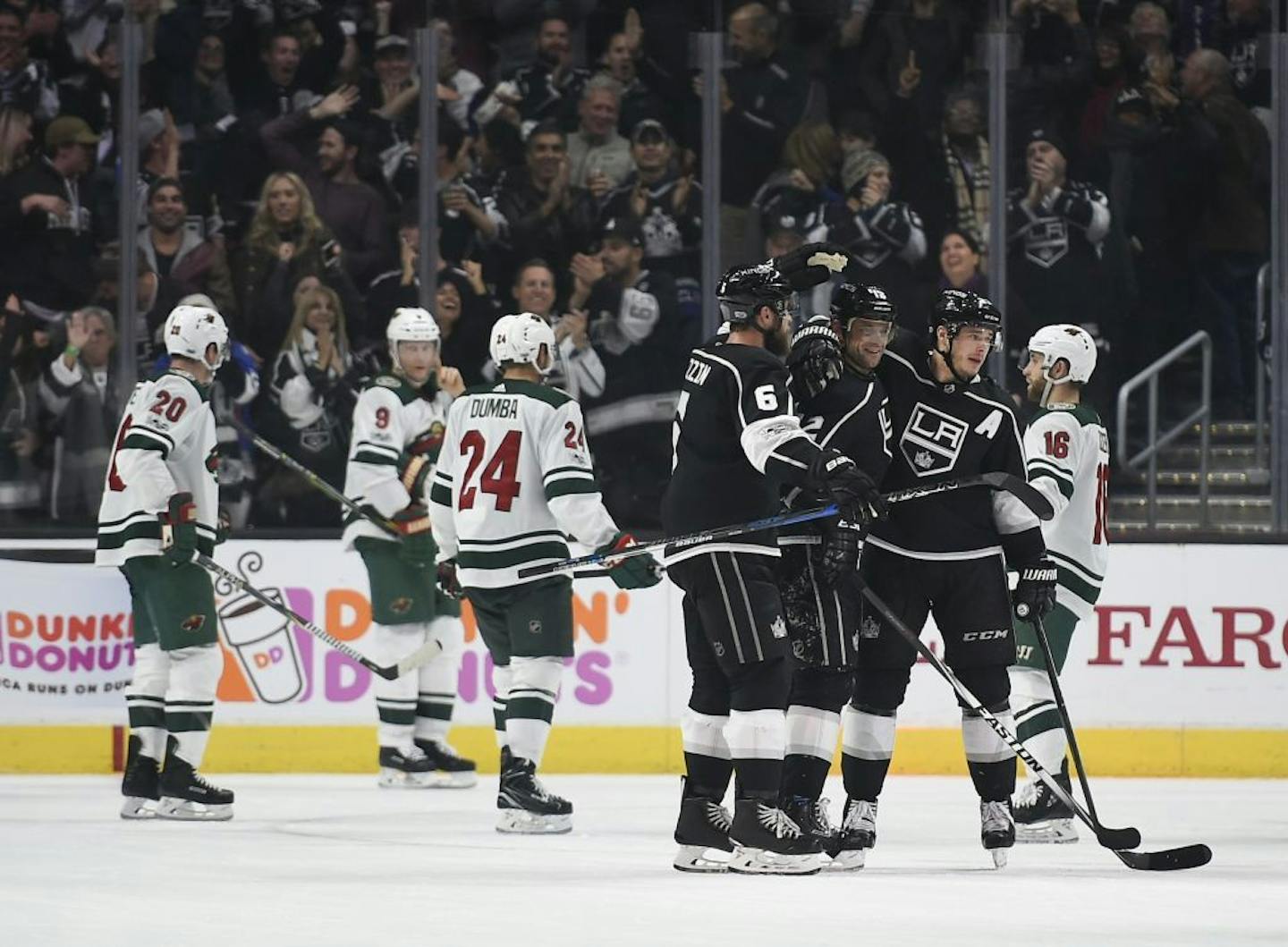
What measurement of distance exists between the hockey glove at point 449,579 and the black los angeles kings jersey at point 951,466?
1574 millimetres

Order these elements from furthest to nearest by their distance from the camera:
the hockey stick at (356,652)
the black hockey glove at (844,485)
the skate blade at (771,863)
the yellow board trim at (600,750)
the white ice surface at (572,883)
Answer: the yellow board trim at (600,750) → the hockey stick at (356,652) → the skate blade at (771,863) → the black hockey glove at (844,485) → the white ice surface at (572,883)

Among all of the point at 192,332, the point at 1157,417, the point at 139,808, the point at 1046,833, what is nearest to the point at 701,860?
the point at 1046,833

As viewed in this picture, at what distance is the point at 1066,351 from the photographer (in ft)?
22.8

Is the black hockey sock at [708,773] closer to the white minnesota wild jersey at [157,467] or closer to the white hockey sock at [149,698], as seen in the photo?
the white minnesota wild jersey at [157,467]

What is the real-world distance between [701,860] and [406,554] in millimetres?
2717

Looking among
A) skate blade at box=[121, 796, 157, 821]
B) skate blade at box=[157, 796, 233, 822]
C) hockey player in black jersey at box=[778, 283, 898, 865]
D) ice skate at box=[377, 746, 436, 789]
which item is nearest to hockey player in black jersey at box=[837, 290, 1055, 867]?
hockey player in black jersey at box=[778, 283, 898, 865]

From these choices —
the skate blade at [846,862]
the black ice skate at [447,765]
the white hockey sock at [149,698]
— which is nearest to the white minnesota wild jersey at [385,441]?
the black ice skate at [447,765]

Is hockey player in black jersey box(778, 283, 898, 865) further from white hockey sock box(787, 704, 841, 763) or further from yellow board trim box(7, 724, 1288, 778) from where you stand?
yellow board trim box(7, 724, 1288, 778)

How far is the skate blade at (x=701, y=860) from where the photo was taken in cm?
597

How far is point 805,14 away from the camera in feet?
33.6

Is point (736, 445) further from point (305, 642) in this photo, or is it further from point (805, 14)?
point (805, 14)

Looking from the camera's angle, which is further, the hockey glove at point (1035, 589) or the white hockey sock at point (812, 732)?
the hockey glove at point (1035, 589)

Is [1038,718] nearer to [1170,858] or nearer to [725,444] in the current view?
[1170,858]

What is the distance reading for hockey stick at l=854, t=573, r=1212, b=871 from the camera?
19.2 ft
